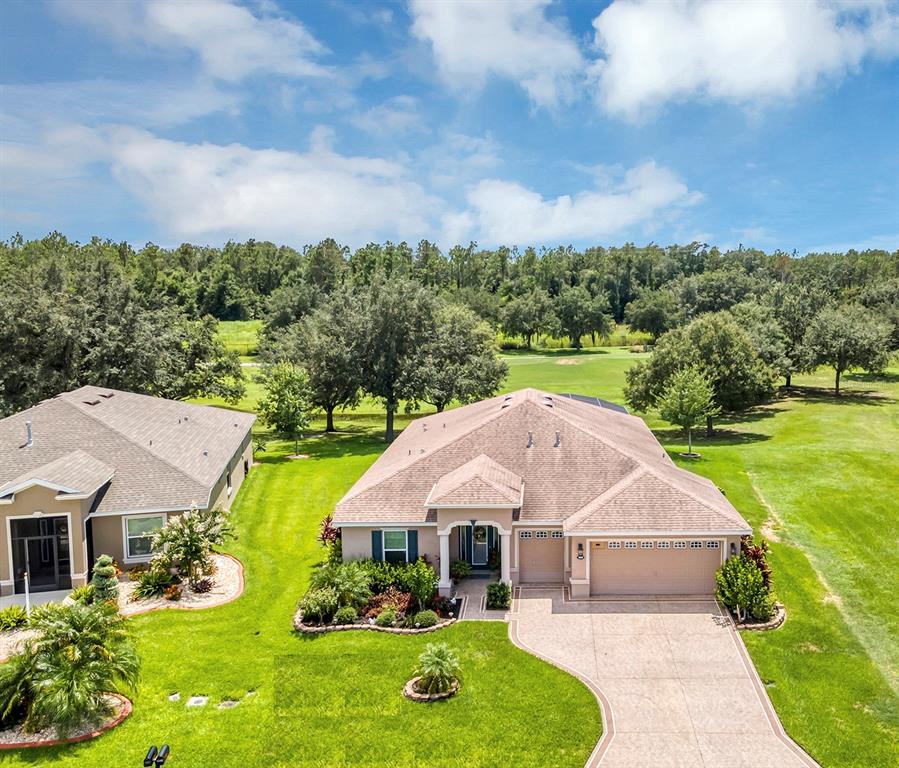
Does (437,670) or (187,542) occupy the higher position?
(187,542)

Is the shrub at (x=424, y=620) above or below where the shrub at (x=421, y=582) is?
below

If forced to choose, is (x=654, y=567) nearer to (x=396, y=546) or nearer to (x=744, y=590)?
(x=744, y=590)

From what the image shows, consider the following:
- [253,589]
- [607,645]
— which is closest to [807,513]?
[607,645]

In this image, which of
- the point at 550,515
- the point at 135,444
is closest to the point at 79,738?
the point at 135,444

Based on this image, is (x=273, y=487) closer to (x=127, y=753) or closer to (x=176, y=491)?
(x=176, y=491)

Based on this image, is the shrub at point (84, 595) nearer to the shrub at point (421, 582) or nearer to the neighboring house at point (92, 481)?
the neighboring house at point (92, 481)

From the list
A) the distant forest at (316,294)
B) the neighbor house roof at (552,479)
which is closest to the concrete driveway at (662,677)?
the neighbor house roof at (552,479)
